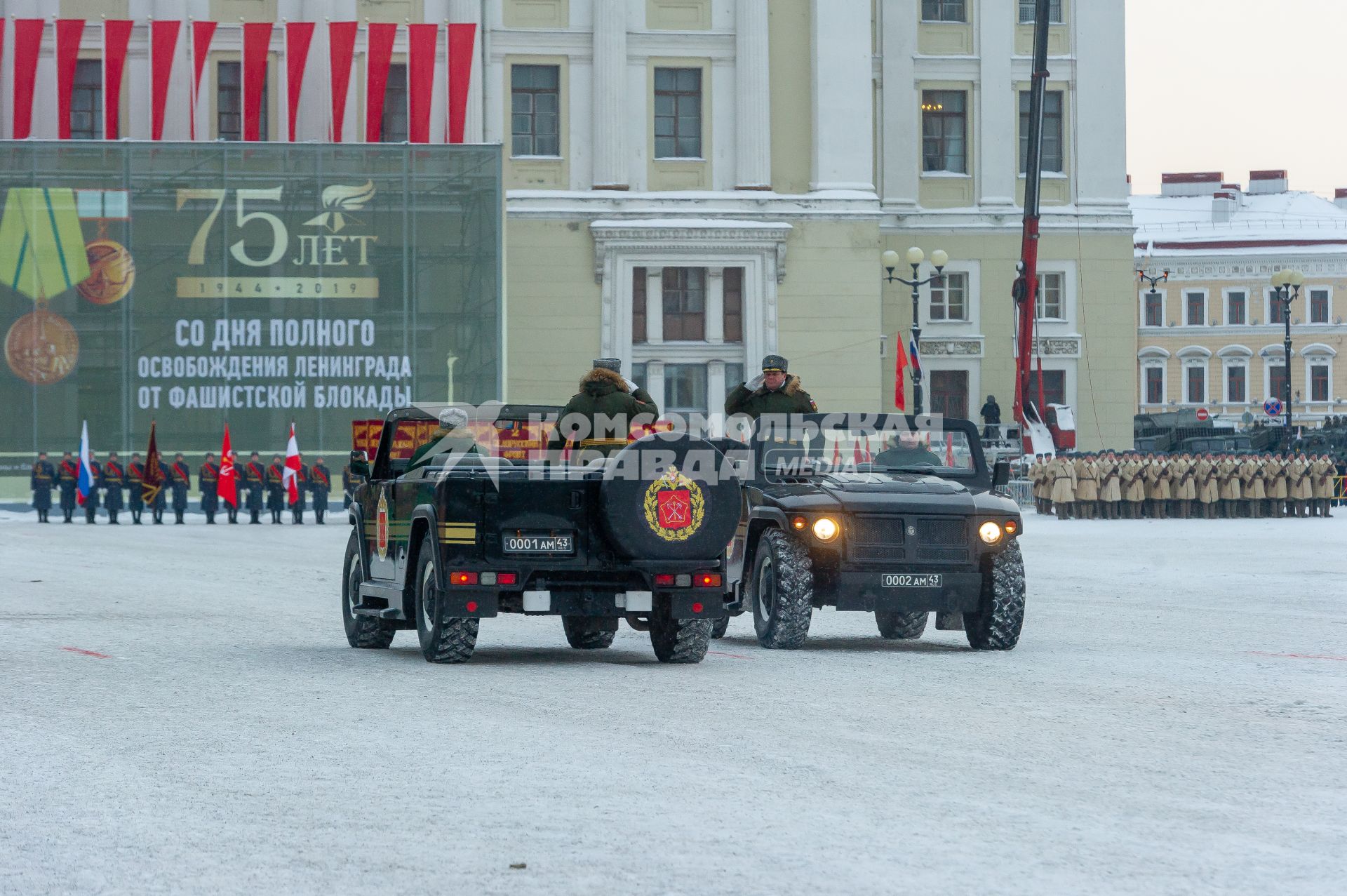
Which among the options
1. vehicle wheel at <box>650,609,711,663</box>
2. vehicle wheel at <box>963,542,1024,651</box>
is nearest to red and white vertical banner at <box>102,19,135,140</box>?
vehicle wheel at <box>963,542,1024,651</box>

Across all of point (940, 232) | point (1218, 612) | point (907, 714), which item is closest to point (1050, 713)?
point (907, 714)

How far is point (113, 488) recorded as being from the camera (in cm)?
4456

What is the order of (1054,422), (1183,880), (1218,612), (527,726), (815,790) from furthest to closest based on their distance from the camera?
(1054,422), (1218,612), (527,726), (815,790), (1183,880)

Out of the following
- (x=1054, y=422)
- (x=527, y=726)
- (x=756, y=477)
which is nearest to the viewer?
(x=527, y=726)

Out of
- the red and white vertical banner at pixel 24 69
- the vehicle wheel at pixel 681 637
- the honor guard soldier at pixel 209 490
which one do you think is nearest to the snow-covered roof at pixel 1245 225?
the red and white vertical banner at pixel 24 69

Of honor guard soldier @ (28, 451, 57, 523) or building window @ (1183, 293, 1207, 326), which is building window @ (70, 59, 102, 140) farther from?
building window @ (1183, 293, 1207, 326)

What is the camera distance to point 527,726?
1008cm

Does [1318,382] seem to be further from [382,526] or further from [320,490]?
[382,526]

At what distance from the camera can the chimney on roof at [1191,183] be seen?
10412 centimetres

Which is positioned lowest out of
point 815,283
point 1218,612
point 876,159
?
point 1218,612

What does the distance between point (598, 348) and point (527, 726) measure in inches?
1882

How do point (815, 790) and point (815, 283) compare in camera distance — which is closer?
point (815, 790)

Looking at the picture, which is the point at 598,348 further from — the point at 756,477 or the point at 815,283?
the point at 756,477

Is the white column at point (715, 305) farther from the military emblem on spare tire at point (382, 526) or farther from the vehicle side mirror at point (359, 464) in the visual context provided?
the military emblem on spare tire at point (382, 526)
